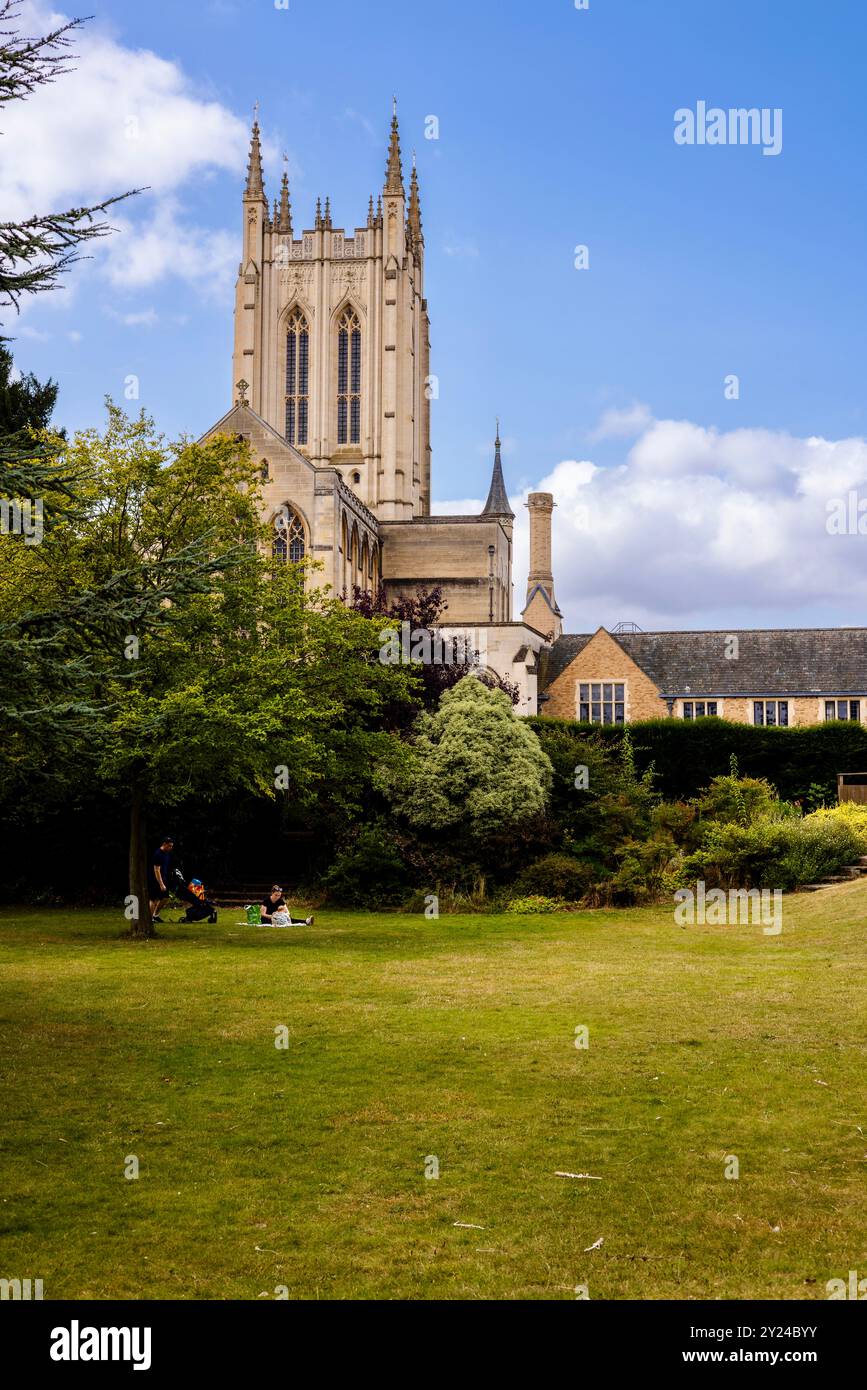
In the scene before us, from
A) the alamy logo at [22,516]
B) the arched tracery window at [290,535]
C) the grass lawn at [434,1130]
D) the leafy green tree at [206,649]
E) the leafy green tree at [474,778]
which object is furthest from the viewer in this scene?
the arched tracery window at [290,535]

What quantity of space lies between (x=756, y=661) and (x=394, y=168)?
4175 centimetres

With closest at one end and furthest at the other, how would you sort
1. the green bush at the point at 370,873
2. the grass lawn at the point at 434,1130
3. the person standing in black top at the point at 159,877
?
the grass lawn at the point at 434,1130, the person standing in black top at the point at 159,877, the green bush at the point at 370,873

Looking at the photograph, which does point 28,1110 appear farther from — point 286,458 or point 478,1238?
point 286,458

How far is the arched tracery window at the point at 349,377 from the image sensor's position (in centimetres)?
6906

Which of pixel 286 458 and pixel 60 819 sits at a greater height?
pixel 286 458

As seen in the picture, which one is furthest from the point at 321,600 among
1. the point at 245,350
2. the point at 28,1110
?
the point at 245,350

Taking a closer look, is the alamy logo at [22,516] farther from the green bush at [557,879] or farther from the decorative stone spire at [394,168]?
the decorative stone spire at [394,168]

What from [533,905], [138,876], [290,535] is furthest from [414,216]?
[138,876]

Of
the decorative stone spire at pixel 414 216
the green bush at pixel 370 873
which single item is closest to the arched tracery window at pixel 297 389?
the decorative stone spire at pixel 414 216

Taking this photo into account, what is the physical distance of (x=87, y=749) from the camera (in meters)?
11.0

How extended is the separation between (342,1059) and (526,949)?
26.6ft
